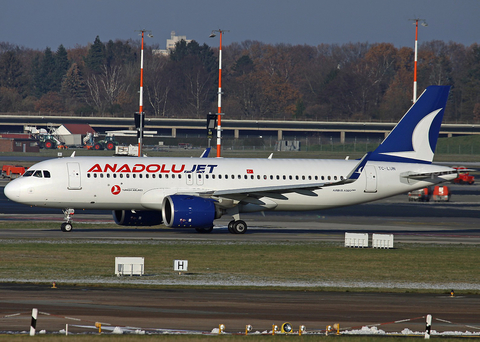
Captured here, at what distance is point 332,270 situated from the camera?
2664 centimetres

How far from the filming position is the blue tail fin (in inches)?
1658

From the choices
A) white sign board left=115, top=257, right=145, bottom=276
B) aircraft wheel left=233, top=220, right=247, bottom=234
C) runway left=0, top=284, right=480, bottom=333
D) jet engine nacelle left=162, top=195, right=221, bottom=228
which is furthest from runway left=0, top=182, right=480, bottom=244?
runway left=0, top=284, right=480, bottom=333

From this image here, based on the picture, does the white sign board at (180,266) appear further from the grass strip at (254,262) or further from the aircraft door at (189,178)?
the aircraft door at (189,178)

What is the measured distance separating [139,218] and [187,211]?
14.0 feet

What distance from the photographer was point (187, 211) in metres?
35.9

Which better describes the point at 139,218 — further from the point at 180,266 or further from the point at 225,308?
the point at 225,308

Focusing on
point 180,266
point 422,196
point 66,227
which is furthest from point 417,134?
point 180,266

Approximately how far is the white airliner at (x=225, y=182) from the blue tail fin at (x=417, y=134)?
0.20ft

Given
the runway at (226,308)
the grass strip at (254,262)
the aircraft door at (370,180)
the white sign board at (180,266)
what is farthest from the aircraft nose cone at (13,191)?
the aircraft door at (370,180)

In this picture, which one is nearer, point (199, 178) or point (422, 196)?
point (199, 178)

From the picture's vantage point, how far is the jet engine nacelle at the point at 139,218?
38.9 metres

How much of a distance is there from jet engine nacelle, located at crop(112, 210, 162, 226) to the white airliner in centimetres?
6

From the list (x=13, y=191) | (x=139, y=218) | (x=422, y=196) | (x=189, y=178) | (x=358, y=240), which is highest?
(x=189, y=178)

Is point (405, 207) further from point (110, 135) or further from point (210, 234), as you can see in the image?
point (110, 135)
